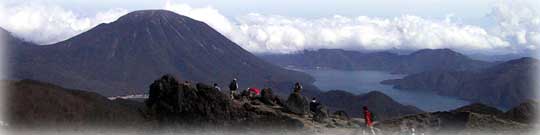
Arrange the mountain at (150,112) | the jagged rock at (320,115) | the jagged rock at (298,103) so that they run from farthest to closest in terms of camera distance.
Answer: the jagged rock at (298,103), the jagged rock at (320,115), the mountain at (150,112)

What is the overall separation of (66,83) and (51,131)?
18747 cm

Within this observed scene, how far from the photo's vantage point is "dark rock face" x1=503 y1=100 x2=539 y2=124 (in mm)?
25000

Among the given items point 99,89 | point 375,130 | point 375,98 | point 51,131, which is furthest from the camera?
point 99,89

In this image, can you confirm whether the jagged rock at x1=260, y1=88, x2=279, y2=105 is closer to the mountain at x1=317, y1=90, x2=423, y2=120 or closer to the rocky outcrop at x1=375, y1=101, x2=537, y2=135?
the rocky outcrop at x1=375, y1=101, x2=537, y2=135

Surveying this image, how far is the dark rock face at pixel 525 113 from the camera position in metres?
25.0

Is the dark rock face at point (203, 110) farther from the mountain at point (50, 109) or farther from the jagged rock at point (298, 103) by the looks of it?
the mountain at point (50, 109)

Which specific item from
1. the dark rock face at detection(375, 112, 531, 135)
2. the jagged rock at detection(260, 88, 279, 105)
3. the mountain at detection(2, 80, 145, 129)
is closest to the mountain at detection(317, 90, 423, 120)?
the jagged rock at detection(260, 88, 279, 105)

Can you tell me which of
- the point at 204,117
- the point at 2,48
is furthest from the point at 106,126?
the point at 204,117

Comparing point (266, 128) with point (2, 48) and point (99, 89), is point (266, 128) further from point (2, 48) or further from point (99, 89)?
point (99, 89)

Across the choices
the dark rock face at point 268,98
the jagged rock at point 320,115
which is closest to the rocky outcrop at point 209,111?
the jagged rock at point 320,115

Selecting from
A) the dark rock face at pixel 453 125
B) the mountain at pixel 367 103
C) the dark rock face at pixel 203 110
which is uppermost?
the dark rock face at pixel 203 110

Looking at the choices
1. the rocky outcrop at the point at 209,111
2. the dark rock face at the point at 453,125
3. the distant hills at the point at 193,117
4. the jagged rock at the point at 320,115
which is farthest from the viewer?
the jagged rock at the point at 320,115

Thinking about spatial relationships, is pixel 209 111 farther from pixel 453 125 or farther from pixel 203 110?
pixel 453 125

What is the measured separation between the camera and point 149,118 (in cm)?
2291
